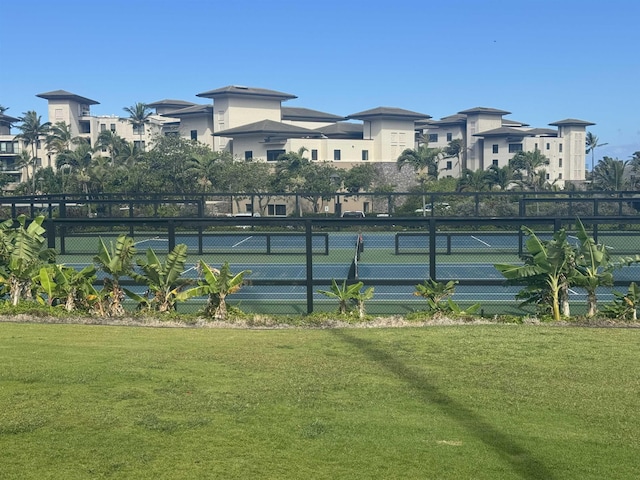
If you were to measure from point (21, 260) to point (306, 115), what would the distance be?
8477cm

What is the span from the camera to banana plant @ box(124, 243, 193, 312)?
13.0 meters

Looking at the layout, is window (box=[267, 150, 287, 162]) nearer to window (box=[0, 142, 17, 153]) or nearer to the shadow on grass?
window (box=[0, 142, 17, 153])

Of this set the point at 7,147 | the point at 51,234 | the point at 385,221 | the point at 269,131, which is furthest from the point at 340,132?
the point at 385,221

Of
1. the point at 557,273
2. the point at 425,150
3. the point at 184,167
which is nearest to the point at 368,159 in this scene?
the point at 425,150

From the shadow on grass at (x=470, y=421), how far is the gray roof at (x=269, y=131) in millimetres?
69770

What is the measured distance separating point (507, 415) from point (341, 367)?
2325 mm

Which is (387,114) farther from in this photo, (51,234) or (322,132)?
(51,234)

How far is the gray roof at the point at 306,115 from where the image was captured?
314 feet

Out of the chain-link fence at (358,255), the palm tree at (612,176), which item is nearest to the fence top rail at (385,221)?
the chain-link fence at (358,255)

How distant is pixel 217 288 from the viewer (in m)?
13.0

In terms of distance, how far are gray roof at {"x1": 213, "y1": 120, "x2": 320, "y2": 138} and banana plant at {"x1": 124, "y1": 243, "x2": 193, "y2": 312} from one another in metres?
65.4

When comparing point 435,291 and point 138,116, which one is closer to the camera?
point 435,291

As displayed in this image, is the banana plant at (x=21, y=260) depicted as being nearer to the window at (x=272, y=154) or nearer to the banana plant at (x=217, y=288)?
the banana plant at (x=217, y=288)

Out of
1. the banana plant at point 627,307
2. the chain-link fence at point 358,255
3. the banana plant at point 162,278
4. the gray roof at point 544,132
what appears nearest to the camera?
the banana plant at point 627,307
